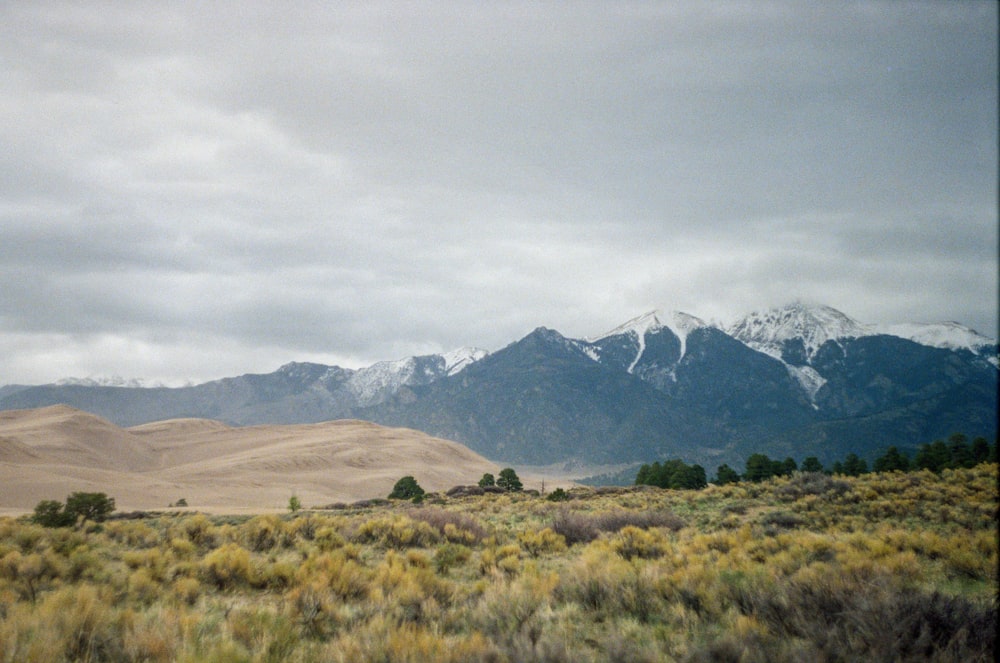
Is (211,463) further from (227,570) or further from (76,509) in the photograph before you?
(227,570)

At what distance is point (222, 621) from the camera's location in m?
7.07

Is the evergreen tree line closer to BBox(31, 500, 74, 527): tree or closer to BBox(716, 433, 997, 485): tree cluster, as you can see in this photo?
BBox(716, 433, 997, 485): tree cluster

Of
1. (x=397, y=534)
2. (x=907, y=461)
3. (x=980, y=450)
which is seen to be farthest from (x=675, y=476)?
(x=397, y=534)

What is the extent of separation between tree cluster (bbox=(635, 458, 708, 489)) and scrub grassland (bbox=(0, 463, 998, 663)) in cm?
4249

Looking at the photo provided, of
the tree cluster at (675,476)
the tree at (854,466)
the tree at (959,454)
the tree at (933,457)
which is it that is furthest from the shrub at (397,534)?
the tree at (854,466)

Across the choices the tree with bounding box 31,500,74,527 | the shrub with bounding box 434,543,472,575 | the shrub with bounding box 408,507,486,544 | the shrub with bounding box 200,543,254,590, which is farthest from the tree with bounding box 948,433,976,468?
the tree with bounding box 31,500,74,527

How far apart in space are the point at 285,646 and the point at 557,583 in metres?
4.42

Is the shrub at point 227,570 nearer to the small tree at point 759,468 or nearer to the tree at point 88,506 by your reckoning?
the tree at point 88,506

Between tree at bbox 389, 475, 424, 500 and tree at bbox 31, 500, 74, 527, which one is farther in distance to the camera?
tree at bbox 389, 475, 424, 500

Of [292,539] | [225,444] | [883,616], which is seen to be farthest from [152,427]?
[883,616]

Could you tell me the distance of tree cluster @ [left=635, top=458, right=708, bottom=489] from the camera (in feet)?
184

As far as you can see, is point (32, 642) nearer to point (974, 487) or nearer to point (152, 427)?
point (974, 487)

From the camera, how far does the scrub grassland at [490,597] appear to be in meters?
5.72

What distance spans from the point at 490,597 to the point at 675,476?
5401cm
